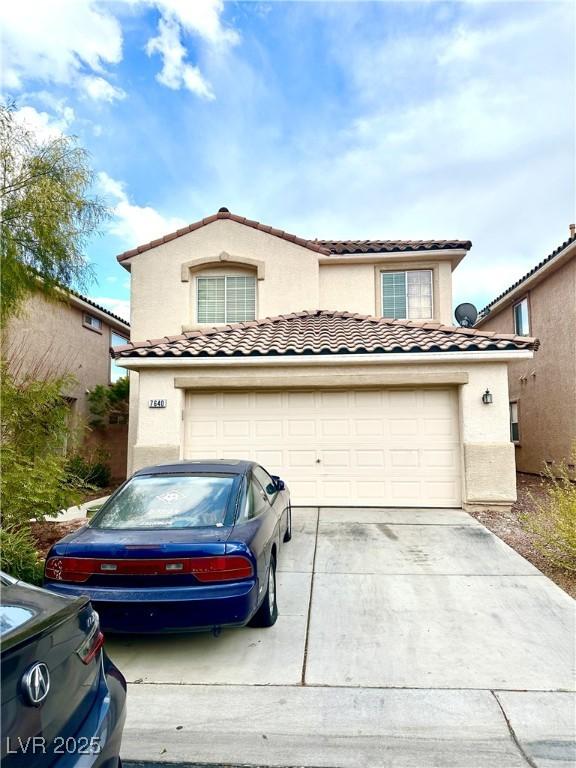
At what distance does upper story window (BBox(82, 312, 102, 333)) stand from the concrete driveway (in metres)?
12.7

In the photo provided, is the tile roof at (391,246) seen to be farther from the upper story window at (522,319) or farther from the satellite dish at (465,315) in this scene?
the upper story window at (522,319)

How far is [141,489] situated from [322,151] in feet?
34.3

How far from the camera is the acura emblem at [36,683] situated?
5.53ft

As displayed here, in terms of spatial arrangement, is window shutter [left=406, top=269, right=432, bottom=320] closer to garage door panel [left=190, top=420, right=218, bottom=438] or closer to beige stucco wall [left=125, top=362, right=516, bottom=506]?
beige stucco wall [left=125, top=362, right=516, bottom=506]

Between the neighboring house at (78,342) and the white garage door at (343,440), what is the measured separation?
439 cm

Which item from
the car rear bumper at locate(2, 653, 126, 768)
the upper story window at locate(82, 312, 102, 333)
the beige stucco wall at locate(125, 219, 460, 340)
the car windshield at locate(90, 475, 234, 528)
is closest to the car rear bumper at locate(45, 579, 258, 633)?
the car windshield at locate(90, 475, 234, 528)

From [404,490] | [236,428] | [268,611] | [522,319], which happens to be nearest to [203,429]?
[236,428]

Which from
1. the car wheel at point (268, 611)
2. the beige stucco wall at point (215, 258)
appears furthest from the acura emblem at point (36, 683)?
the beige stucco wall at point (215, 258)

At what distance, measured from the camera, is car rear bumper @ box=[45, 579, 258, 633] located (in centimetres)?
375

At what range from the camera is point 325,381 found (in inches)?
378

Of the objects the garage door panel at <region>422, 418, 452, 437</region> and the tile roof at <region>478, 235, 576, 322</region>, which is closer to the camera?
the garage door panel at <region>422, 418, 452, 437</region>

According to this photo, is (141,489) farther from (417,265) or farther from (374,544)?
(417,265)

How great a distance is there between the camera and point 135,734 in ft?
10.3

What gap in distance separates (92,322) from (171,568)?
47.4 ft
